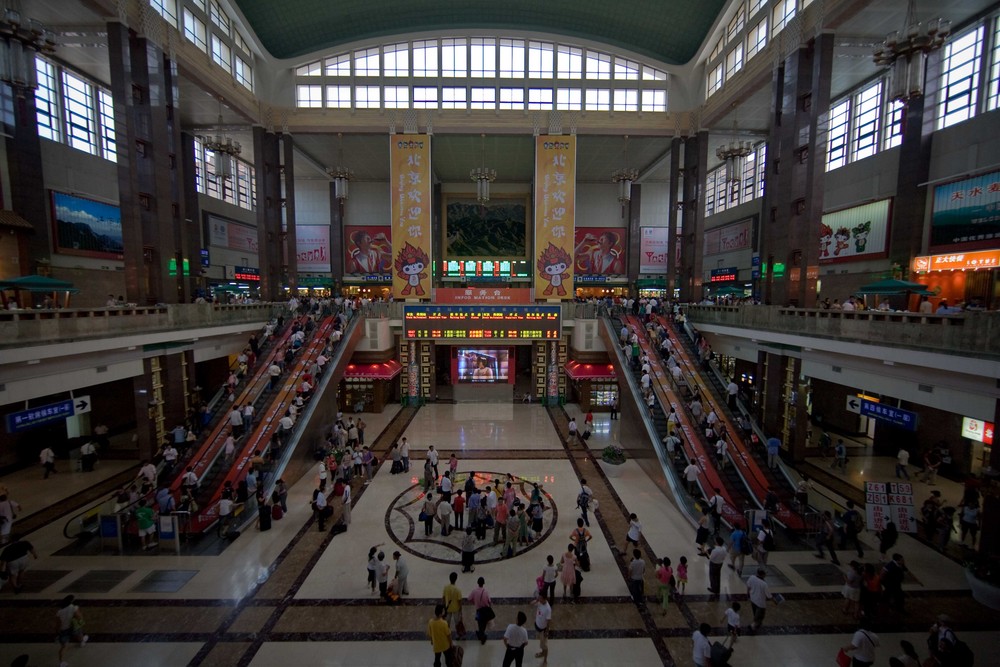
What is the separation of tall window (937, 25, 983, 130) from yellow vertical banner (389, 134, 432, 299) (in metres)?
19.9

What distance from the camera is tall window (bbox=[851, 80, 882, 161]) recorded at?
1783 cm

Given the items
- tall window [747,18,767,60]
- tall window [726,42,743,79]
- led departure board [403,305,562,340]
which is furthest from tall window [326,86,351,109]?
tall window [747,18,767,60]

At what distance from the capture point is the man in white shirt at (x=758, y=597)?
6.99 metres

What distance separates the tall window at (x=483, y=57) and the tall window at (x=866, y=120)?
17.7 m

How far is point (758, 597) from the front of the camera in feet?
23.0

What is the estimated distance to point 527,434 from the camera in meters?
17.6

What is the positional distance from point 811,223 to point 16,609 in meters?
22.0

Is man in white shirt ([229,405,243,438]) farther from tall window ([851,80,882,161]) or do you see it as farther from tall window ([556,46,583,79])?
tall window ([851,80,882,161])

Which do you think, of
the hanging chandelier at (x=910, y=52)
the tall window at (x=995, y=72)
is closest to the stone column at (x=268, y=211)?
the hanging chandelier at (x=910, y=52)

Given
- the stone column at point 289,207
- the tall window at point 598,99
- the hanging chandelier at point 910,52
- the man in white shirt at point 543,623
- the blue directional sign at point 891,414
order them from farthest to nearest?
the tall window at point 598,99 → the stone column at point 289,207 → the blue directional sign at point 891,414 → the hanging chandelier at point 910,52 → the man in white shirt at point 543,623

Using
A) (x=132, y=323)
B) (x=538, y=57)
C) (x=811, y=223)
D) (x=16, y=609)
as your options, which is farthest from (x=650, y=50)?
(x=16, y=609)

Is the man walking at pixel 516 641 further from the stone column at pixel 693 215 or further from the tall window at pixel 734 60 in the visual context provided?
the tall window at pixel 734 60

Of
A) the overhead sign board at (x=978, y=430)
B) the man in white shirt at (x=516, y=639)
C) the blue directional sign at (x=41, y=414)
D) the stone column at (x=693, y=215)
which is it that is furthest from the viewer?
the stone column at (x=693, y=215)

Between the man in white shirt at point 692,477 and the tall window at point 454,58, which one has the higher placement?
the tall window at point 454,58
